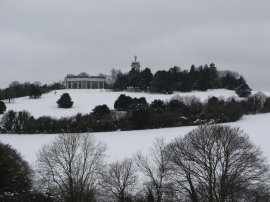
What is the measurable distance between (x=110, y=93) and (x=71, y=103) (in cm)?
1687

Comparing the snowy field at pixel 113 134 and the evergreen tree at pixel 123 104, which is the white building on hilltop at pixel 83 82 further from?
the evergreen tree at pixel 123 104

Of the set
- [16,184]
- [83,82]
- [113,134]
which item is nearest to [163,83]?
[83,82]

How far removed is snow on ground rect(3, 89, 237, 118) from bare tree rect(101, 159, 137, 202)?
43.0 meters

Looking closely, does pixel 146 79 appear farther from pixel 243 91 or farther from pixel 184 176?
pixel 184 176

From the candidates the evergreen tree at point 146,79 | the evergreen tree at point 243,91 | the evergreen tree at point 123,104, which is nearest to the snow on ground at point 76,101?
the evergreen tree at point 243,91

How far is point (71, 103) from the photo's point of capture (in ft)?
305

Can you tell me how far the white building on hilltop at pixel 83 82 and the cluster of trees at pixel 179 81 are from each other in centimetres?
1895

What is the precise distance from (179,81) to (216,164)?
78.7 metres

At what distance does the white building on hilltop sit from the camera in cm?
13525

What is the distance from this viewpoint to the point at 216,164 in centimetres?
3362

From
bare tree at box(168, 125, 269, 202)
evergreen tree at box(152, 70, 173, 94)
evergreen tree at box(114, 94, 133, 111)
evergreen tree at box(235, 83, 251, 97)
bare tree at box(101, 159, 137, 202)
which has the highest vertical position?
evergreen tree at box(152, 70, 173, 94)

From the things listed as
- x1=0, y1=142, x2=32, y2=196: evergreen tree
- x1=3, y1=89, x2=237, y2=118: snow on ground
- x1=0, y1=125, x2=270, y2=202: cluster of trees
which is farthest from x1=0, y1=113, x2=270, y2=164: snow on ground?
x1=3, y1=89, x2=237, y2=118: snow on ground

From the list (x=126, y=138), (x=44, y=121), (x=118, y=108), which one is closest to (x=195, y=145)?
(x=126, y=138)

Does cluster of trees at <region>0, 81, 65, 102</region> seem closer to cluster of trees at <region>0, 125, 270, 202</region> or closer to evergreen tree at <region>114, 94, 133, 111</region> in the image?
evergreen tree at <region>114, 94, 133, 111</region>
